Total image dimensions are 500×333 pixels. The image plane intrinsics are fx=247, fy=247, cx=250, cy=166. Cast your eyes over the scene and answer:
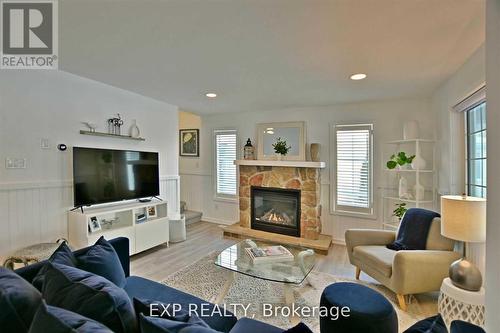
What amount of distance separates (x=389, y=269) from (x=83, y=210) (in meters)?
3.43

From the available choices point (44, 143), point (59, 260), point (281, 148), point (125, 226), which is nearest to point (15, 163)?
point (44, 143)

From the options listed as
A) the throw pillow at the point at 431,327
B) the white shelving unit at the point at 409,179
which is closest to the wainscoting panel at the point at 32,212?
the throw pillow at the point at 431,327

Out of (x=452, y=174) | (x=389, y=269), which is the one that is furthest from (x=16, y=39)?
(x=452, y=174)

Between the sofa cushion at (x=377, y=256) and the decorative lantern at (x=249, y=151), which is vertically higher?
the decorative lantern at (x=249, y=151)

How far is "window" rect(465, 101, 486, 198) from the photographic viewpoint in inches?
92.2

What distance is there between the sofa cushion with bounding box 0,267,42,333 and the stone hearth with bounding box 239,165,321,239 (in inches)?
139

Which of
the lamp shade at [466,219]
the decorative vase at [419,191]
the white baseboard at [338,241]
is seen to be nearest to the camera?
the lamp shade at [466,219]

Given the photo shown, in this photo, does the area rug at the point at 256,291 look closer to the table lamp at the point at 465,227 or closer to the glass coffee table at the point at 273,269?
the glass coffee table at the point at 273,269

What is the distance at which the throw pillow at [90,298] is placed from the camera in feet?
3.29

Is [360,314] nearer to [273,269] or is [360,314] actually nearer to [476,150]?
[273,269]

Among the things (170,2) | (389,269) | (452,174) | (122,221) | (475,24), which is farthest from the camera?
(122,221)

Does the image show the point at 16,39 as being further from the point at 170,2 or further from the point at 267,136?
the point at 267,136

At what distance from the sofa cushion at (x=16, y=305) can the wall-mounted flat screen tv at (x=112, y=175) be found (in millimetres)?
2057

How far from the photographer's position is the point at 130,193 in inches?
136
